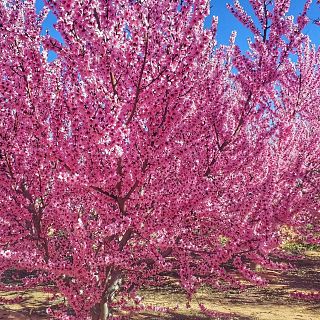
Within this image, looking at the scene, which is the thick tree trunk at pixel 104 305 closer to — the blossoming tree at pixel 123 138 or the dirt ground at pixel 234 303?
the blossoming tree at pixel 123 138

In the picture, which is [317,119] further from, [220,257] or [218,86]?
[220,257]

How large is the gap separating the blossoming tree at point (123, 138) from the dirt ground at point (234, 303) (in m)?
3.51

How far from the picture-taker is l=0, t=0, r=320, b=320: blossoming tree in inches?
151

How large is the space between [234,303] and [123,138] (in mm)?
8173

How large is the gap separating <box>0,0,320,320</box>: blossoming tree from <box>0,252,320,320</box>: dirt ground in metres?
3.51

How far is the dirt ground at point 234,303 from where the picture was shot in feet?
29.3

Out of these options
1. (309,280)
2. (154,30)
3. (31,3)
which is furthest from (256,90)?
(309,280)

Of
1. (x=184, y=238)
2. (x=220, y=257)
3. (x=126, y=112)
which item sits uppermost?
(x=126, y=112)

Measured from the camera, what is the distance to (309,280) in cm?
1271

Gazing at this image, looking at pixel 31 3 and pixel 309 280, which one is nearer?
pixel 31 3

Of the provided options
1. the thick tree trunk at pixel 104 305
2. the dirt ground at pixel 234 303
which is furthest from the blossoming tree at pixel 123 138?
the dirt ground at pixel 234 303

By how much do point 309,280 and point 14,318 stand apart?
30.4ft

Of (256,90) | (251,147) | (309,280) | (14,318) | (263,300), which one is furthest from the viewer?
(309,280)

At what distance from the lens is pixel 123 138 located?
3.59m
